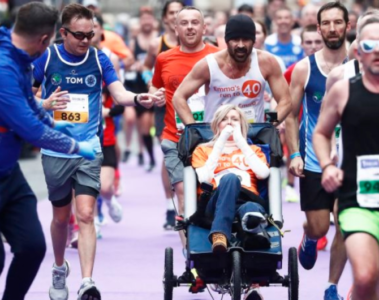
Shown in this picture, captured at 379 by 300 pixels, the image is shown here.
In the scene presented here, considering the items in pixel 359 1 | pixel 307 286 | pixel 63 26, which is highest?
pixel 359 1

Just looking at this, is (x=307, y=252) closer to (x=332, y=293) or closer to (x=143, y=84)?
(x=332, y=293)

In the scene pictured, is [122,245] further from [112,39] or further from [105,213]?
[112,39]

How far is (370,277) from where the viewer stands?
262 inches

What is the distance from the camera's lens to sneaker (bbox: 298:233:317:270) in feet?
31.3

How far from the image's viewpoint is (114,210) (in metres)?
13.0

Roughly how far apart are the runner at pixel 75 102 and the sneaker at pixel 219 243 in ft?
4.31

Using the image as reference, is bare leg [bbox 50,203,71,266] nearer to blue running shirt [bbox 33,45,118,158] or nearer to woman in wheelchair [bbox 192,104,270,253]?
blue running shirt [bbox 33,45,118,158]

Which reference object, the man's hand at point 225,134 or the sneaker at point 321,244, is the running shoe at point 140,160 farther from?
the man's hand at point 225,134

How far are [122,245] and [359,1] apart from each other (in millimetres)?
23643

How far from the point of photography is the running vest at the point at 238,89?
31.2 ft

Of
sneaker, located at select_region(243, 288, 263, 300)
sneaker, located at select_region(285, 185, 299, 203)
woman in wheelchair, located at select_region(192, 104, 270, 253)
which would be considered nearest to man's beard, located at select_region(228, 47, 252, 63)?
woman in wheelchair, located at select_region(192, 104, 270, 253)

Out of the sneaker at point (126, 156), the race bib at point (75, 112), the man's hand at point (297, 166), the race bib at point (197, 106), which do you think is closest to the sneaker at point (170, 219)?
the race bib at point (197, 106)

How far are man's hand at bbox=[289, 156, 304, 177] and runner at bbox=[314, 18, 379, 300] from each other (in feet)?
6.12

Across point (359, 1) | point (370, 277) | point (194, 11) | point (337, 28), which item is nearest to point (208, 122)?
point (337, 28)
